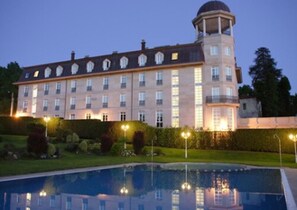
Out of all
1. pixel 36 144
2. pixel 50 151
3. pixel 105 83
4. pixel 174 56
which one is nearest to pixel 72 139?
pixel 50 151

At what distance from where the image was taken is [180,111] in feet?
112

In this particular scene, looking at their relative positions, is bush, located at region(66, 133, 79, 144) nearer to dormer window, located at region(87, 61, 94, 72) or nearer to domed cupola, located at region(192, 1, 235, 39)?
dormer window, located at region(87, 61, 94, 72)

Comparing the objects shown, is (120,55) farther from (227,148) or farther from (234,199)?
(234,199)

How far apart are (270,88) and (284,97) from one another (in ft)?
24.7

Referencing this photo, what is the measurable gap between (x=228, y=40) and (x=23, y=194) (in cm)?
3104

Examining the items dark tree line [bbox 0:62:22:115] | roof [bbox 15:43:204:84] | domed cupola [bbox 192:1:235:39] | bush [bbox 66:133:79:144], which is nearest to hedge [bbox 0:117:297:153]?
bush [bbox 66:133:79:144]

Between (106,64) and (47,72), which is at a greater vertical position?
(106,64)

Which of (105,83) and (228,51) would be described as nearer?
(228,51)

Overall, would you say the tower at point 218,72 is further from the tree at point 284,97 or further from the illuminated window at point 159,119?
the tree at point 284,97

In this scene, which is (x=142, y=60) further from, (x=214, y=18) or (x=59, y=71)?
(x=59, y=71)

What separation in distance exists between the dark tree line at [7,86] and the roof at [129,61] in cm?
1014

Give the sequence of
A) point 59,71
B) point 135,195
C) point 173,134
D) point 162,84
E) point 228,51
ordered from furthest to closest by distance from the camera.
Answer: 1. point 59,71
2. point 162,84
3. point 228,51
4. point 173,134
5. point 135,195

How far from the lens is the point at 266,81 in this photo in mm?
46312

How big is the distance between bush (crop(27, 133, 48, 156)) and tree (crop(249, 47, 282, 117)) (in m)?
37.2
